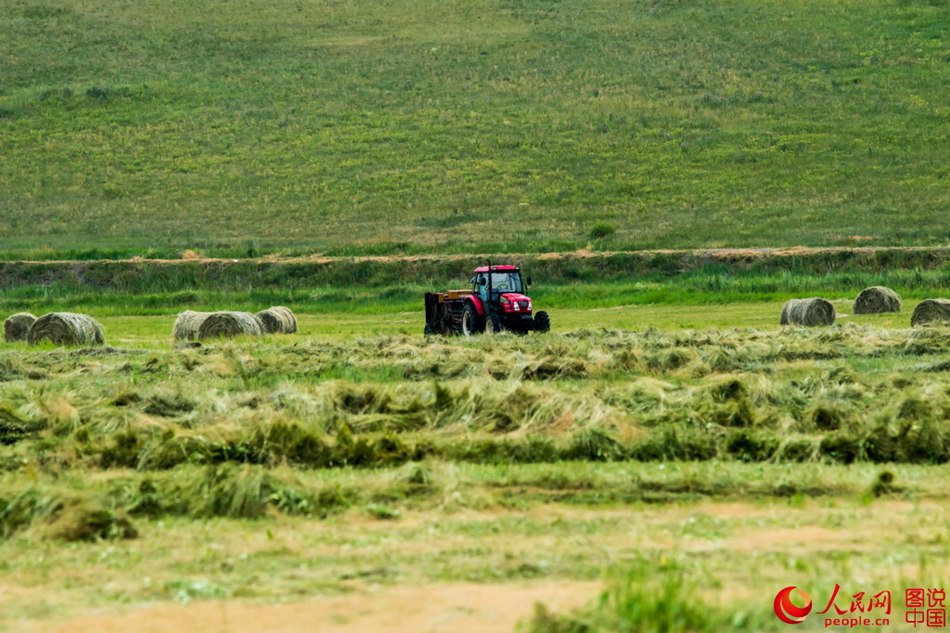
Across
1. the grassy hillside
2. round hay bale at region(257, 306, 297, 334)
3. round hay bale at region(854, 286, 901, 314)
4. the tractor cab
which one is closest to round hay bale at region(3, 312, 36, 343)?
round hay bale at region(257, 306, 297, 334)

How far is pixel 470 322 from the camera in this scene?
98.8 ft

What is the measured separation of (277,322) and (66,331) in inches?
229

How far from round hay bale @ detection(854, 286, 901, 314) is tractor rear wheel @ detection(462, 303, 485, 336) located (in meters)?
10.3

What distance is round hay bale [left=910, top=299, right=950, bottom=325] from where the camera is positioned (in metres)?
29.2

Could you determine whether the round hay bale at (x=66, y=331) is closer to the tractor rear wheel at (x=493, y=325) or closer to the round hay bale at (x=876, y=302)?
the tractor rear wheel at (x=493, y=325)

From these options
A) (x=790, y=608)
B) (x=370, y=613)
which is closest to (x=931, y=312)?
(x=790, y=608)

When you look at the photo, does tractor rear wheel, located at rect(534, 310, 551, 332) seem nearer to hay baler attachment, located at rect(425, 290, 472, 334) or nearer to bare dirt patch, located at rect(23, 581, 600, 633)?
hay baler attachment, located at rect(425, 290, 472, 334)

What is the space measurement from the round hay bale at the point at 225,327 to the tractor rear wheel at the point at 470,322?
15.7 ft

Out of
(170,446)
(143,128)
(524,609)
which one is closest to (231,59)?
(143,128)

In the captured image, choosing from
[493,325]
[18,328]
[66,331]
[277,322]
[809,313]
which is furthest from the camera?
[277,322]

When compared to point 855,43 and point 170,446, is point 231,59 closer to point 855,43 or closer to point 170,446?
point 855,43

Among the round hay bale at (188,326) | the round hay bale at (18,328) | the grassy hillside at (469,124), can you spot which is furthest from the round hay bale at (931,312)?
the grassy hillside at (469,124)

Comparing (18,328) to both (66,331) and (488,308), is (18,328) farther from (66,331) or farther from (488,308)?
(488,308)

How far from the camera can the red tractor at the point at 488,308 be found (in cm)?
2903
